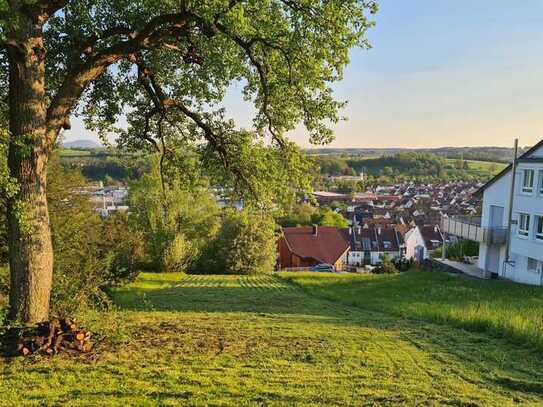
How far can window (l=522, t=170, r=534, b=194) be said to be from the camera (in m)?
29.6

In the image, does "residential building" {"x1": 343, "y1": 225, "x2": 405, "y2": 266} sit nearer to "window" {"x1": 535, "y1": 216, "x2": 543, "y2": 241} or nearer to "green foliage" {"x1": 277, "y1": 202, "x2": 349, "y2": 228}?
"green foliage" {"x1": 277, "y1": 202, "x2": 349, "y2": 228}

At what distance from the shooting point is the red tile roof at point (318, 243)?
70.8 m

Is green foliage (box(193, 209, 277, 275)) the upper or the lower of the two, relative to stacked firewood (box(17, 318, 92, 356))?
lower

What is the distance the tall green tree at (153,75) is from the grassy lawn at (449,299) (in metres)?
6.67

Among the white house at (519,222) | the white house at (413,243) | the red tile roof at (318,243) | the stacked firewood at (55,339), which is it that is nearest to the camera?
the stacked firewood at (55,339)

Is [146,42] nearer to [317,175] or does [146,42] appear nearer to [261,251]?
[317,175]

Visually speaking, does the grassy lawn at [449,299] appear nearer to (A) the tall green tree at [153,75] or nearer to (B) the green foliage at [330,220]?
(A) the tall green tree at [153,75]

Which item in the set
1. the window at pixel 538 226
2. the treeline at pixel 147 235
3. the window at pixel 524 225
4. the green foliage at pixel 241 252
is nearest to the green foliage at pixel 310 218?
the green foliage at pixel 241 252

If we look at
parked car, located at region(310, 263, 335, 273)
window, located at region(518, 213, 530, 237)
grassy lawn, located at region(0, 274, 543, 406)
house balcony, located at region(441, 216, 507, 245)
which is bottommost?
parked car, located at region(310, 263, 335, 273)

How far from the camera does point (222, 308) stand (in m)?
16.7

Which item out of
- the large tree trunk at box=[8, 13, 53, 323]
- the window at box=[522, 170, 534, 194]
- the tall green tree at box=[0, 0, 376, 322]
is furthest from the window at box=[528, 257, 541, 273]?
the large tree trunk at box=[8, 13, 53, 323]

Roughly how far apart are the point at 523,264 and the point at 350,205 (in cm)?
12373

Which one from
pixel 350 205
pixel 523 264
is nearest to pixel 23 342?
pixel 523 264

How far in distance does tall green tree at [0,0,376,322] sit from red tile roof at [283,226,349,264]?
2304 inches
